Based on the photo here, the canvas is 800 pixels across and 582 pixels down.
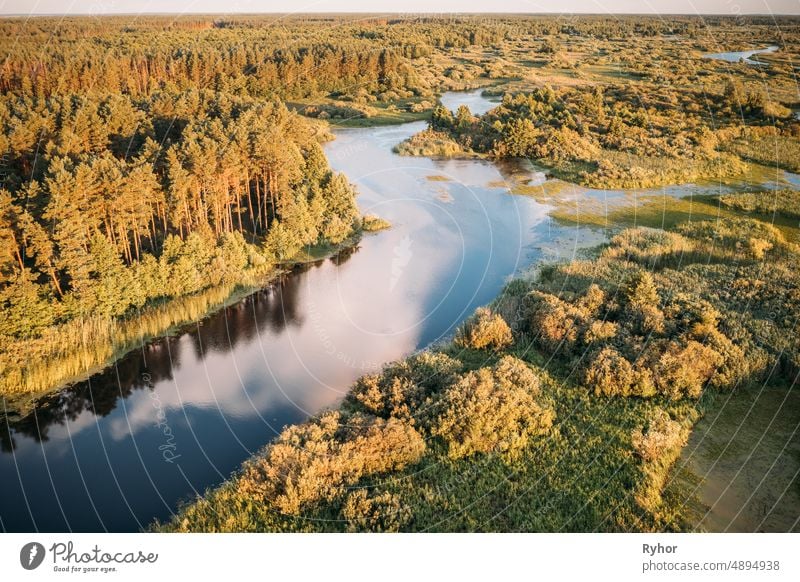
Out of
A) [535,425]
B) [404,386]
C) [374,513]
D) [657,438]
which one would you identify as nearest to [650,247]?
[657,438]

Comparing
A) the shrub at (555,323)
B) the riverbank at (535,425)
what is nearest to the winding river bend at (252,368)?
the riverbank at (535,425)

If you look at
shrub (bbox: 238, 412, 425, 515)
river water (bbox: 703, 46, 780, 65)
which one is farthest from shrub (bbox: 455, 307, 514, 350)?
river water (bbox: 703, 46, 780, 65)

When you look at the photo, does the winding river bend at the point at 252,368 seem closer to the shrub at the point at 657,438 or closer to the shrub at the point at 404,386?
the shrub at the point at 404,386

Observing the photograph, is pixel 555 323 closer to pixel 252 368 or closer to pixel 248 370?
pixel 252 368

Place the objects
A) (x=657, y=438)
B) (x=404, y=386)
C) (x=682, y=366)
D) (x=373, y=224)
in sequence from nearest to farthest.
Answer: (x=657, y=438)
(x=404, y=386)
(x=682, y=366)
(x=373, y=224)

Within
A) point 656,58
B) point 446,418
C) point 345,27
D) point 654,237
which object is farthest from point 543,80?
point 446,418

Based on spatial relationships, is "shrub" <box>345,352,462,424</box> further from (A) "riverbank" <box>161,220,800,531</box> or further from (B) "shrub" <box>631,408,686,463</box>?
(B) "shrub" <box>631,408,686,463</box>
